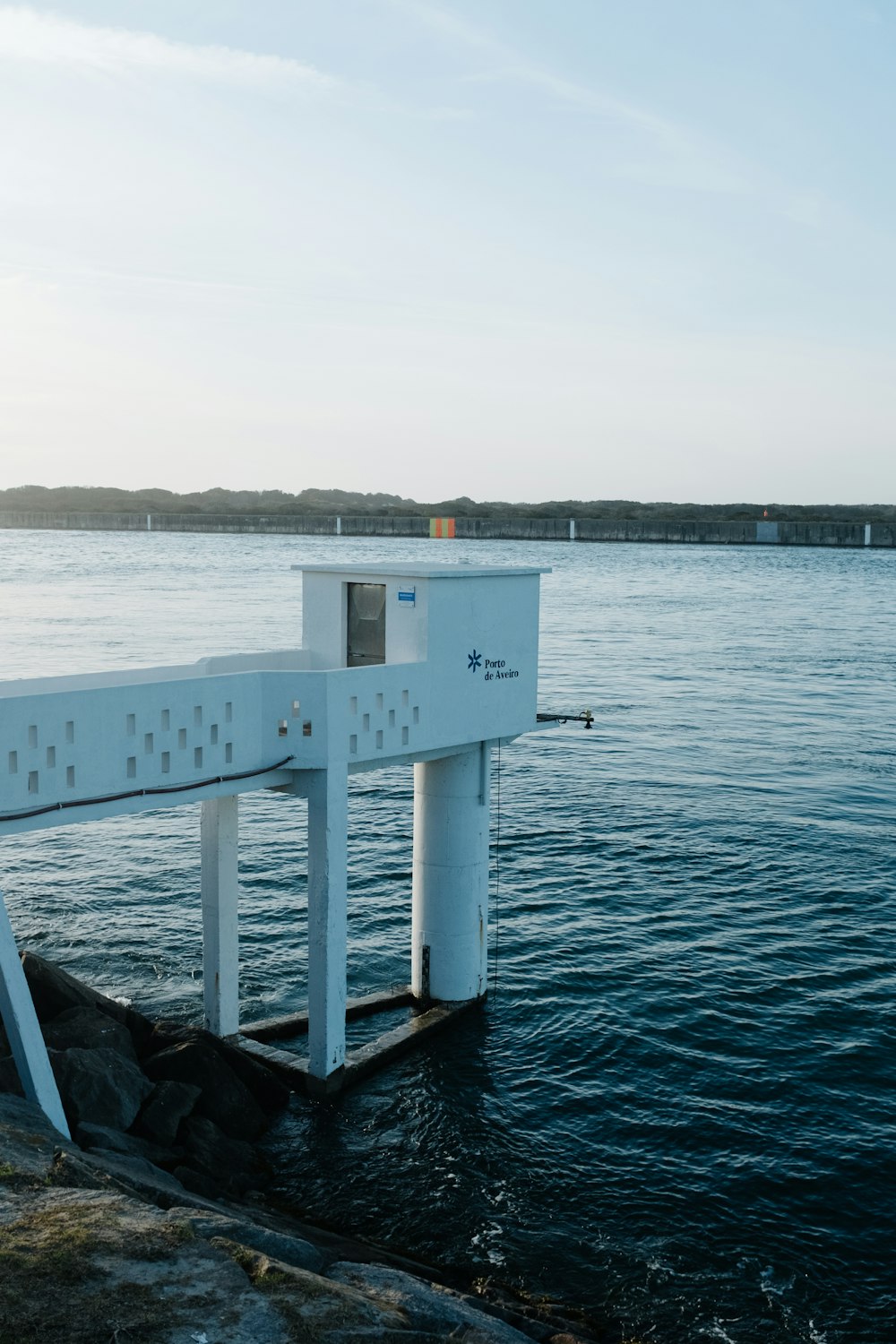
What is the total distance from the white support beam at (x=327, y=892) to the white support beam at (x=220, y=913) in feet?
6.55

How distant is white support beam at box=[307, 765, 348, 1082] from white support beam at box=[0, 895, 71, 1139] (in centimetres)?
530

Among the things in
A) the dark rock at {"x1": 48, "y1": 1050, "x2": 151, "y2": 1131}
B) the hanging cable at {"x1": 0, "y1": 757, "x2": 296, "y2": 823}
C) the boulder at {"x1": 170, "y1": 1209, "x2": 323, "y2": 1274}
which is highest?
the hanging cable at {"x1": 0, "y1": 757, "x2": 296, "y2": 823}

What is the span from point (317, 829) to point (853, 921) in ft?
58.6

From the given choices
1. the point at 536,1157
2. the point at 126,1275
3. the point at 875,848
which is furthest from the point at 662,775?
the point at 126,1275

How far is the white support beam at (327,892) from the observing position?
2192 cm

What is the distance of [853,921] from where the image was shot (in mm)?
33688

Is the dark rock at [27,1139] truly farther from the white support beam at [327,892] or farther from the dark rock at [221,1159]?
the white support beam at [327,892]

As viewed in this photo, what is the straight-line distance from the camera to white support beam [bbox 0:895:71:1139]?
57.8ft

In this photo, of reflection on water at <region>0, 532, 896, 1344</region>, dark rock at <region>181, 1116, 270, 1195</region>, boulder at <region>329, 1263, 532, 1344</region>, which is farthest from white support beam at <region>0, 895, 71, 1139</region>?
boulder at <region>329, 1263, 532, 1344</region>

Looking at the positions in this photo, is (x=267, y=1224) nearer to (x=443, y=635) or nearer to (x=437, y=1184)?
(x=437, y=1184)

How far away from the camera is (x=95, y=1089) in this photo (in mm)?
19219

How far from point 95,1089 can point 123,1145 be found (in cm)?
142

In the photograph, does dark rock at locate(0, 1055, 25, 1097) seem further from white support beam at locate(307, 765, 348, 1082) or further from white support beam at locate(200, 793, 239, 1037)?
white support beam at locate(200, 793, 239, 1037)

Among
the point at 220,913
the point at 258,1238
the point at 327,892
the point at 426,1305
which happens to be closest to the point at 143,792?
the point at 327,892
